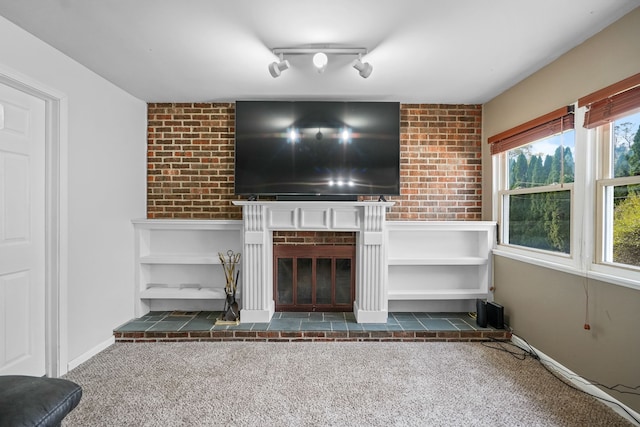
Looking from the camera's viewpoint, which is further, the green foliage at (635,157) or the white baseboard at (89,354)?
the white baseboard at (89,354)

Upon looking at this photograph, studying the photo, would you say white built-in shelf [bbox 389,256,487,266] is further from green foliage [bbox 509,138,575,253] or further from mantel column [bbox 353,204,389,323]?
green foliage [bbox 509,138,575,253]

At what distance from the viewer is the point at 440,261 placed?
3250mm

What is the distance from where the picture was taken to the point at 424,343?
2.88m

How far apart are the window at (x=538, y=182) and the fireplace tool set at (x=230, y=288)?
110 inches

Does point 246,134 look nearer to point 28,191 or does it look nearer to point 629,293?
point 28,191

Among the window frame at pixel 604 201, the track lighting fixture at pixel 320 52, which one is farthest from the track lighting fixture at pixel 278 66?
the window frame at pixel 604 201

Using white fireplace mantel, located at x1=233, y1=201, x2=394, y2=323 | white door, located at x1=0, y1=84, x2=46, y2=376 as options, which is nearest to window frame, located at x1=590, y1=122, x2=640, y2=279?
white fireplace mantel, located at x1=233, y1=201, x2=394, y2=323

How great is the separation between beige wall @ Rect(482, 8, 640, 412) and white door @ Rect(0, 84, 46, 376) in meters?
3.83

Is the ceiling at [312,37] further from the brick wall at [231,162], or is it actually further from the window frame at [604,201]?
the window frame at [604,201]

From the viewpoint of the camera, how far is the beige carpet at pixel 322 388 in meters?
1.85

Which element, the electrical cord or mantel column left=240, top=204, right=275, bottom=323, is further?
mantel column left=240, top=204, right=275, bottom=323

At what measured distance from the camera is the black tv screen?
3186 mm

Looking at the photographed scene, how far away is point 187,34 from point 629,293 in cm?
318

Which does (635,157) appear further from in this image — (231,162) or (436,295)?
(231,162)
